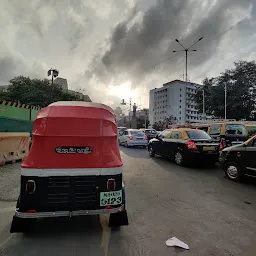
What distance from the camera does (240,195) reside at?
5086mm

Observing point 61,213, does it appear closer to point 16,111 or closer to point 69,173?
point 69,173

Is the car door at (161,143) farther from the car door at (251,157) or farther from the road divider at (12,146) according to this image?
the road divider at (12,146)

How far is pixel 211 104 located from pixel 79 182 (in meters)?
42.0

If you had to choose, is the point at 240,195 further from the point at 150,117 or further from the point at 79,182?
the point at 150,117

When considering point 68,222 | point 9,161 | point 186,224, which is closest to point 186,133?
point 186,224

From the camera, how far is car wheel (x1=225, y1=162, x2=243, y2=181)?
6.19 m

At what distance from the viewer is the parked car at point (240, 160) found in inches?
231

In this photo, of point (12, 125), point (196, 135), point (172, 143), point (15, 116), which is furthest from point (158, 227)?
point (15, 116)

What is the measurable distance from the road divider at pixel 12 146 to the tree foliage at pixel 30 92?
22.6 meters

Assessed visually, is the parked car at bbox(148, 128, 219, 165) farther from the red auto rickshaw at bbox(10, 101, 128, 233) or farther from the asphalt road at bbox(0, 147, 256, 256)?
the red auto rickshaw at bbox(10, 101, 128, 233)

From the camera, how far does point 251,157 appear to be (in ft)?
19.2

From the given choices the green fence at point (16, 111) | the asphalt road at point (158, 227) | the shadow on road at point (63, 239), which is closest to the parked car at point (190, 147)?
the asphalt road at point (158, 227)

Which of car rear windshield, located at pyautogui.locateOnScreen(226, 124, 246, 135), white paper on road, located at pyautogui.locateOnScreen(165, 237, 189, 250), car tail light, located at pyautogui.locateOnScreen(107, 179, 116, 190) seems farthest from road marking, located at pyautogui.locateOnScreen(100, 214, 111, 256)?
car rear windshield, located at pyautogui.locateOnScreen(226, 124, 246, 135)

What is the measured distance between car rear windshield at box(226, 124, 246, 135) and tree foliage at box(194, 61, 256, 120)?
99.3ft
